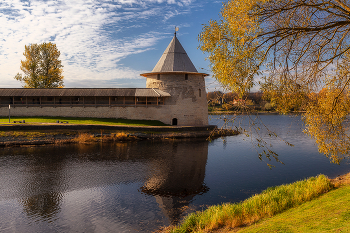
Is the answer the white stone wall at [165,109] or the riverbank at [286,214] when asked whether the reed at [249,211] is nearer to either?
the riverbank at [286,214]

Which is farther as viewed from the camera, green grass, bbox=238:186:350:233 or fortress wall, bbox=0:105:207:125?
fortress wall, bbox=0:105:207:125

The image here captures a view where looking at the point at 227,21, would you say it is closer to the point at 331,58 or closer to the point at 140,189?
the point at 331,58

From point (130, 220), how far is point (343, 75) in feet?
26.8

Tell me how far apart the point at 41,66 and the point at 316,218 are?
38.8 metres

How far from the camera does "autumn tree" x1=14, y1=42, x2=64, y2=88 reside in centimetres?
3466

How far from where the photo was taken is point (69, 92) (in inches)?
1147

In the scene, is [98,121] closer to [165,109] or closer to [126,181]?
[165,109]

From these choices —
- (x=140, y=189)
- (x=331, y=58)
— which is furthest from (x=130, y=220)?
(x=331, y=58)

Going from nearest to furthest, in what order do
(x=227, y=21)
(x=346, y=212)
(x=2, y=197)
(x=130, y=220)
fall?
1. (x=346, y=212)
2. (x=227, y=21)
3. (x=130, y=220)
4. (x=2, y=197)

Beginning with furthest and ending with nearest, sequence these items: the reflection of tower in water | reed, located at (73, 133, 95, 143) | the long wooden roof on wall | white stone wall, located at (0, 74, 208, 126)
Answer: white stone wall, located at (0, 74, 208, 126) < the long wooden roof on wall < reed, located at (73, 133, 95, 143) < the reflection of tower in water


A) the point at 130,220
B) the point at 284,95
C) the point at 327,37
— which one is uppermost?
the point at 327,37

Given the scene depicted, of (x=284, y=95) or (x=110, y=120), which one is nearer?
(x=284, y=95)

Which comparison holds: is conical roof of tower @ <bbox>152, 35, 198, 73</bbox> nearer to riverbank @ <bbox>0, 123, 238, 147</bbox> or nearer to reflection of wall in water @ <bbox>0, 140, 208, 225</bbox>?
riverbank @ <bbox>0, 123, 238, 147</bbox>

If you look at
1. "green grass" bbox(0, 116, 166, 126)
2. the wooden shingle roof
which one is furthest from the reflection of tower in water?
the wooden shingle roof
